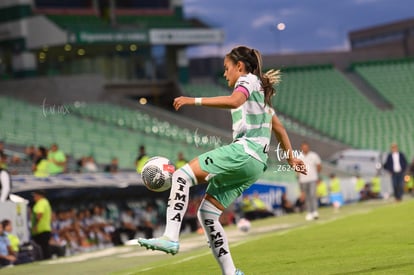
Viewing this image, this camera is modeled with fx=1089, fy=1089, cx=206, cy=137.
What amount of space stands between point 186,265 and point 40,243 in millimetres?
7292

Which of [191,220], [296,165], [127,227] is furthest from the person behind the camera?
[191,220]

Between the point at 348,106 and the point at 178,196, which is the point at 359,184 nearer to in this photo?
the point at 348,106

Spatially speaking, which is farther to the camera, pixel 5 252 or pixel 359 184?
pixel 359 184

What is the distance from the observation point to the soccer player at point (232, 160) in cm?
940

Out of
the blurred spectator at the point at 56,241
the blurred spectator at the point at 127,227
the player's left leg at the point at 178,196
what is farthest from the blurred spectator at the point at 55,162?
the player's left leg at the point at 178,196

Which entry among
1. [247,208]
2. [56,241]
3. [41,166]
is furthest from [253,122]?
[247,208]

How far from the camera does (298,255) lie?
13.9 m

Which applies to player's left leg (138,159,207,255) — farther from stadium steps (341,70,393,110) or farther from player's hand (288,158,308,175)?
stadium steps (341,70,393,110)

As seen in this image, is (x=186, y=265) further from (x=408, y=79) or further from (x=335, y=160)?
(x=408, y=79)

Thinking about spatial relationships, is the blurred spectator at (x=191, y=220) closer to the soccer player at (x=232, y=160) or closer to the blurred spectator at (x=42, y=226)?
the blurred spectator at (x=42, y=226)

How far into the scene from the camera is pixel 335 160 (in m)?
47.9

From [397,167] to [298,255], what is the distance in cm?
1767

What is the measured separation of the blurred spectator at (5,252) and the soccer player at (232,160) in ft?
29.2

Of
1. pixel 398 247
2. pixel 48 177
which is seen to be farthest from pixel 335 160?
pixel 398 247
